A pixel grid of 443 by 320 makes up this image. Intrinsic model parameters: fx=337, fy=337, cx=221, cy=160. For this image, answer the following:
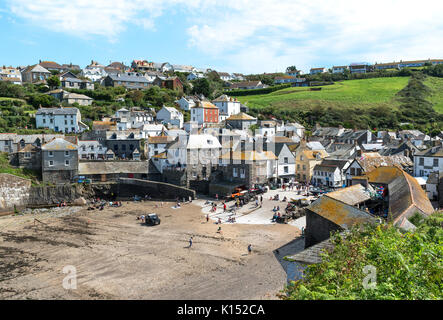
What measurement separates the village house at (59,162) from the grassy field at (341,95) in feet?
218

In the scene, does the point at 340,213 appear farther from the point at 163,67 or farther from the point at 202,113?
the point at 163,67

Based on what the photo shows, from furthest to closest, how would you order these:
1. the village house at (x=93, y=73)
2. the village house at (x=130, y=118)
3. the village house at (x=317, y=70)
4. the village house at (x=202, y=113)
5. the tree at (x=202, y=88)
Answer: the village house at (x=317, y=70) → the village house at (x=93, y=73) → the tree at (x=202, y=88) → the village house at (x=202, y=113) → the village house at (x=130, y=118)

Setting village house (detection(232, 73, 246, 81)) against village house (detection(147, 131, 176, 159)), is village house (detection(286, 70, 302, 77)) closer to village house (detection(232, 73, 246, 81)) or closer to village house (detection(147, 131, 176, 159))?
village house (detection(232, 73, 246, 81))

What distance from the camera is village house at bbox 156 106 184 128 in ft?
240

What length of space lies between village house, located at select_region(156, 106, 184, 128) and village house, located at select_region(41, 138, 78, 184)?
29.5 m

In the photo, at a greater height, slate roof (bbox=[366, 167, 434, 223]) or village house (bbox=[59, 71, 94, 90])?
village house (bbox=[59, 71, 94, 90])

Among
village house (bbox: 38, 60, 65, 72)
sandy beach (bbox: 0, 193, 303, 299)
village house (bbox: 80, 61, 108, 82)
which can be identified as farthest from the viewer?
village house (bbox: 80, 61, 108, 82)

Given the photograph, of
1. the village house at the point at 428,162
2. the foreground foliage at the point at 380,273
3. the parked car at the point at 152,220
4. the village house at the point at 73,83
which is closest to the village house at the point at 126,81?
the village house at the point at 73,83

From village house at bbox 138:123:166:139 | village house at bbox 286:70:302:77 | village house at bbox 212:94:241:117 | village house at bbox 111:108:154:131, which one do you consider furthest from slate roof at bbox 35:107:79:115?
village house at bbox 286:70:302:77

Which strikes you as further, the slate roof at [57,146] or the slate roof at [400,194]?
the slate roof at [57,146]

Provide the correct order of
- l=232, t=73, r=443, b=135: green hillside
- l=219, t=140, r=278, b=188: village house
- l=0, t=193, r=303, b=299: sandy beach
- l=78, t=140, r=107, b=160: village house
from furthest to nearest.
→ 1. l=232, t=73, r=443, b=135: green hillside
2. l=78, t=140, r=107, b=160: village house
3. l=219, t=140, r=278, b=188: village house
4. l=0, t=193, r=303, b=299: sandy beach

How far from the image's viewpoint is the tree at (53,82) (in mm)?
84812

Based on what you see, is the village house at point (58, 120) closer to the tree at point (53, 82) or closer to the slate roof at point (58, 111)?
the slate roof at point (58, 111)

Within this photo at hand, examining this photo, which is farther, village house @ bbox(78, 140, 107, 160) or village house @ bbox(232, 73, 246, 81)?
village house @ bbox(232, 73, 246, 81)
